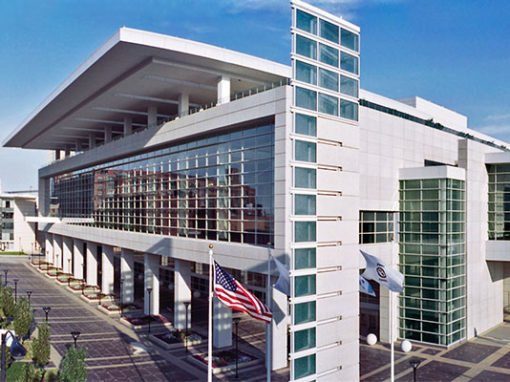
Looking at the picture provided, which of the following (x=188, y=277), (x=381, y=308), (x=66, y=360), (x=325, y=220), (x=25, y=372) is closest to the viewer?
(x=325, y=220)

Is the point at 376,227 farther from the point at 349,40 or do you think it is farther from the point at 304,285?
the point at 304,285

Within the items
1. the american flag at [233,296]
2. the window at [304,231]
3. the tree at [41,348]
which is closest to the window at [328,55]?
the window at [304,231]

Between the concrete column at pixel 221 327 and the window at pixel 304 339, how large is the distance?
16516mm

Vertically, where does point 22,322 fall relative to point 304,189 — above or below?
below

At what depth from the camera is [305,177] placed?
15445mm

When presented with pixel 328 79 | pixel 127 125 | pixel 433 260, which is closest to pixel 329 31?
pixel 328 79

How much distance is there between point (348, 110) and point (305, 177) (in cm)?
330

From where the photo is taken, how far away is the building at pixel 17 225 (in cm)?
9388

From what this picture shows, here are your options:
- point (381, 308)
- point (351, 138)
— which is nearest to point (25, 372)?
point (351, 138)

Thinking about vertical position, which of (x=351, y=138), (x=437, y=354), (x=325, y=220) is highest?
(x=351, y=138)

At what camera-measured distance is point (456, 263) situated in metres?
33.6

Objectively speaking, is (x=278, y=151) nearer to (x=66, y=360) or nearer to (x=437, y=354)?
(x=66, y=360)

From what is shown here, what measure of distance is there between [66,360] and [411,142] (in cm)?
2597

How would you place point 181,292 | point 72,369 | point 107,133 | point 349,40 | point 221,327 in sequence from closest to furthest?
1. point 349,40
2. point 72,369
3. point 221,327
4. point 181,292
5. point 107,133
